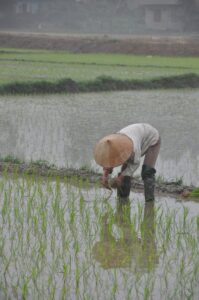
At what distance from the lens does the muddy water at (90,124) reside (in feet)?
25.2

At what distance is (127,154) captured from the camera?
525 cm

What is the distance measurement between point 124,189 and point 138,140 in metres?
0.50

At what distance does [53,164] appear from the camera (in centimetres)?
720

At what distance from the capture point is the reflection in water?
4363 millimetres

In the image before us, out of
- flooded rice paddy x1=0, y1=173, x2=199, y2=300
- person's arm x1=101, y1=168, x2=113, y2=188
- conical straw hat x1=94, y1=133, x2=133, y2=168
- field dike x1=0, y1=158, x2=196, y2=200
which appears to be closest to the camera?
flooded rice paddy x1=0, y1=173, x2=199, y2=300

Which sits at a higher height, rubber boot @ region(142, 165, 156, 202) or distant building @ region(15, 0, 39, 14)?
rubber boot @ region(142, 165, 156, 202)

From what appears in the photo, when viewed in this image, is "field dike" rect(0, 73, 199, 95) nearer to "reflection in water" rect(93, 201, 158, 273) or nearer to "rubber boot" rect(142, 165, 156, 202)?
"rubber boot" rect(142, 165, 156, 202)

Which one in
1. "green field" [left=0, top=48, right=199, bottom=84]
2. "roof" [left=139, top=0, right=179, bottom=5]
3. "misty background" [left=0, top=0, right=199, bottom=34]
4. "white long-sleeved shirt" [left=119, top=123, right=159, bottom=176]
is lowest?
"misty background" [left=0, top=0, right=199, bottom=34]

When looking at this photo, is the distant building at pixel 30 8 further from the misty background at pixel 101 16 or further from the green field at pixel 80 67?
the green field at pixel 80 67

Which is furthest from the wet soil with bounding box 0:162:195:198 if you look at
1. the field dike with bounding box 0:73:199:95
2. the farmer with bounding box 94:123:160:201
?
the field dike with bounding box 0:73:199:95

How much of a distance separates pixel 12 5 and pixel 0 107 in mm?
22523

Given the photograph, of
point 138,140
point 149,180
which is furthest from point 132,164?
point 149,180

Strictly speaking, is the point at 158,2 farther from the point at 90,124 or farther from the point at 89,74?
the point at 90,124

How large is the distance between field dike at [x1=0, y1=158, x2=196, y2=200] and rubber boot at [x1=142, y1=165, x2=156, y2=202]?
355mm
